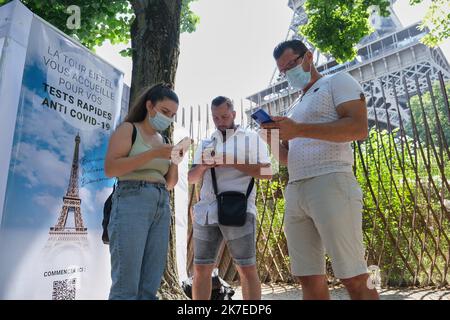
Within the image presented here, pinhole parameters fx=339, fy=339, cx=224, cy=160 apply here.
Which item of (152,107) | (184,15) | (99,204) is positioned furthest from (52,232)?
(184,15)

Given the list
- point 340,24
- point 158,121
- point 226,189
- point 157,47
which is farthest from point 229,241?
point 340,24

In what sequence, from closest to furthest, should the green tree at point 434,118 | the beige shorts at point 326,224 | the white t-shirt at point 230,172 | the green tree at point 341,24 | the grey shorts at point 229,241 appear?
the beige shorts at point 326,224
the grey shorts at point 229,241
the white t-shirt at point 230,172
the green tree at point 434,118
the green tree at point 341,24

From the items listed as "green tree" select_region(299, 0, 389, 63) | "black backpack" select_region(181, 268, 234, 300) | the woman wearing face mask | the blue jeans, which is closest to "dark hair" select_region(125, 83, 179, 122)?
the woman wearing face mask

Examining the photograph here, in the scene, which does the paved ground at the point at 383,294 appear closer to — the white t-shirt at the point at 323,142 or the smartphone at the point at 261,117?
the white t-shirt at the point at 323,142

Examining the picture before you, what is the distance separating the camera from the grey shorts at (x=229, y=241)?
2.12 m

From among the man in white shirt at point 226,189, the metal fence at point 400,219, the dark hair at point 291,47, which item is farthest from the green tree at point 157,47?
the metal fence at point 400,219

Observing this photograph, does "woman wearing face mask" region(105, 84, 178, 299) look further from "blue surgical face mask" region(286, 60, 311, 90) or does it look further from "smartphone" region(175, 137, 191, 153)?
"blue surgical face mask" region(286, 60, 311, 90)

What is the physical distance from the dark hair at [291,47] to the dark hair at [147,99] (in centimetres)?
61

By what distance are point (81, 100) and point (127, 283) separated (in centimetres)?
150

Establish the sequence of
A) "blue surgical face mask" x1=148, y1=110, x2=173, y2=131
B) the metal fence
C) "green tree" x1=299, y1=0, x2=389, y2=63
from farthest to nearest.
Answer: "green tree" x1=299, y1=0, x2=389, y2=63, the metal fence, "blue surgical face mask" x1=148, y1=110, x2=173, y2=131

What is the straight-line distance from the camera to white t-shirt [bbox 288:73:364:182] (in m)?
1.58

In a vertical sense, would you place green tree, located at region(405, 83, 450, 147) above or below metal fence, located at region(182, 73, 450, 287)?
above

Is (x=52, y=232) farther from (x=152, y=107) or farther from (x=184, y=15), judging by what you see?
(x=184, y=15)
